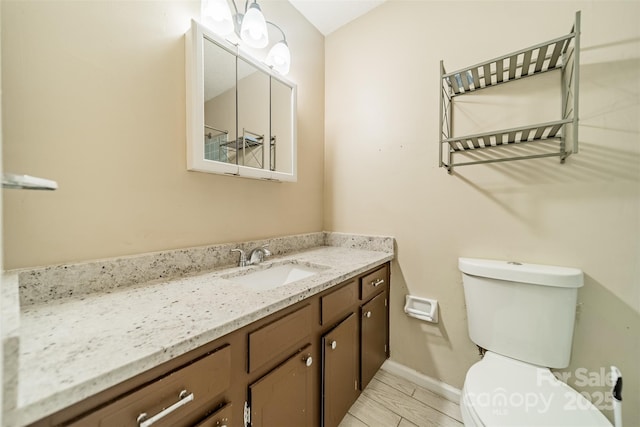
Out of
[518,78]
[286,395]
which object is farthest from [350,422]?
[518,78]

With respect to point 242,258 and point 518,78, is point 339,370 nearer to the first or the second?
point 242,258

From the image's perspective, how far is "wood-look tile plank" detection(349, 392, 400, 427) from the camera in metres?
1.24

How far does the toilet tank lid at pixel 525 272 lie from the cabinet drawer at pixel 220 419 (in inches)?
45.2

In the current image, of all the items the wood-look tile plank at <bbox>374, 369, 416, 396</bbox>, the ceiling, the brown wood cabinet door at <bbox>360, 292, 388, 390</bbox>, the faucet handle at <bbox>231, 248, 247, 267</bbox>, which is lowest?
the wood-look tile plank at <bbox>374, 369, 416, 396</bbox>

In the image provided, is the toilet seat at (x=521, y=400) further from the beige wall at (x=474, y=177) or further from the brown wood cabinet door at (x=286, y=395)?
the brown wood cabinet door at (x=286, y=395)

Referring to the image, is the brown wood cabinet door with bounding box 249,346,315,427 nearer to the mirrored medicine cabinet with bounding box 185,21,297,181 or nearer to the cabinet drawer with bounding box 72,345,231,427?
the cabinet drawer with bounding box 72,345,231,427

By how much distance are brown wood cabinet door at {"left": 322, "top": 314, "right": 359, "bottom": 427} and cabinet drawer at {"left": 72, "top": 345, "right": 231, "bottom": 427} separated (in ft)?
1.57

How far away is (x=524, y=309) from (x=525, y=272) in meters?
0.16

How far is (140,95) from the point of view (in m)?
0.95

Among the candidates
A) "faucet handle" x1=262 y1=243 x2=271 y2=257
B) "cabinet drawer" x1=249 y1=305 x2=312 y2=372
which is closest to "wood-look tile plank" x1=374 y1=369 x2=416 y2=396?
"cabinet drawer" x1=249 y1=305 x2=312 y2=372

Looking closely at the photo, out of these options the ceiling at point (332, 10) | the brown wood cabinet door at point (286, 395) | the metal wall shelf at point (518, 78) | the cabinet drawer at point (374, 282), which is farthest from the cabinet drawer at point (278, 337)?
the ceiling at point (332, 10)

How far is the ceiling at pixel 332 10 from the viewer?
1.62 meters

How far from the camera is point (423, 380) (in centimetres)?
147

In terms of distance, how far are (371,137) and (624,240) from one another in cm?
130
